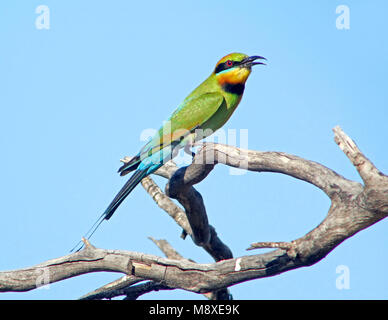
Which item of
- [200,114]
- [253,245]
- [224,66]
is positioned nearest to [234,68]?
[224,66]

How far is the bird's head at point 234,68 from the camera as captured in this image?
18.3ft

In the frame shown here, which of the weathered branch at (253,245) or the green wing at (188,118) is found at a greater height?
the green wing at (188,118)

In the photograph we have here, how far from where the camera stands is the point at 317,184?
3.49 metres

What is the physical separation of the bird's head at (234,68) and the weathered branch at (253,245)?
1535 millimetres

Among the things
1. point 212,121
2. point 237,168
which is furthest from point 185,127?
point 237,168

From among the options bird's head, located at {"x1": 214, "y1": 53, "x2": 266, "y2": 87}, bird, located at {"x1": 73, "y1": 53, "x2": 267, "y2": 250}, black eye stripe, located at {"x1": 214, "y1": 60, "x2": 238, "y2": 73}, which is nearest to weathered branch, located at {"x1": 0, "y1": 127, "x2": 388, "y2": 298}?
bird, located at {"x1": 73, "y1": 53, "x2": 267, "y2": 250}

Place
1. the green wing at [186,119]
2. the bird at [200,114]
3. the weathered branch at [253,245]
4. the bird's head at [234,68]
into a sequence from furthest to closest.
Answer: the bird's head at [234,68] < the green wing at [186,119] < the bird at [200,114] < the weathered branch at [253,245]

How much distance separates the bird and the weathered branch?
0.54 meters

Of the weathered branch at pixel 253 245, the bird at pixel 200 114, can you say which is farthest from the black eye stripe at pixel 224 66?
the weathered branch at pixel 253 245

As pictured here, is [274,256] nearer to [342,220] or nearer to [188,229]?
[342,220]

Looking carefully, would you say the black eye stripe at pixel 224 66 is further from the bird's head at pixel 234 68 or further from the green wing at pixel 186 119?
the green wing at pixel 186 119

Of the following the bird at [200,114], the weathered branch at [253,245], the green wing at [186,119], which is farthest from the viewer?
the green wing at [186,119]
